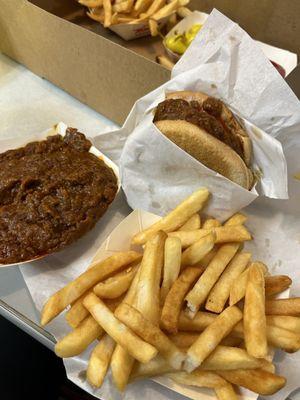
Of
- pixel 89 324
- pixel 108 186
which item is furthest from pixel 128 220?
pixel 89 324

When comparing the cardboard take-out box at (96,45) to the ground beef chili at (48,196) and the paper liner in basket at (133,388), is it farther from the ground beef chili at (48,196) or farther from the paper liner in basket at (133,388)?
the paper liner in basket at (133,388)

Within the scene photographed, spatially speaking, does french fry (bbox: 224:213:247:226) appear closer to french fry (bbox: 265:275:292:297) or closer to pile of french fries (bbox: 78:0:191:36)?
french fry (bbox: 265:275:292:297)

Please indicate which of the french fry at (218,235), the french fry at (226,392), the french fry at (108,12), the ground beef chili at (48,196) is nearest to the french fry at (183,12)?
the french fry at (108,12)

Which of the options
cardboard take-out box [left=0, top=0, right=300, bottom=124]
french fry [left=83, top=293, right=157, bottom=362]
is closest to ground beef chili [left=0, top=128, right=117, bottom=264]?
french fry [left=83, top=293, right=157, bottom=362]

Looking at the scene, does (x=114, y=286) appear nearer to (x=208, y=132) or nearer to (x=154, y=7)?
(x=208, y=132)

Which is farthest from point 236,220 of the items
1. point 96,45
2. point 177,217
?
point 96,45
